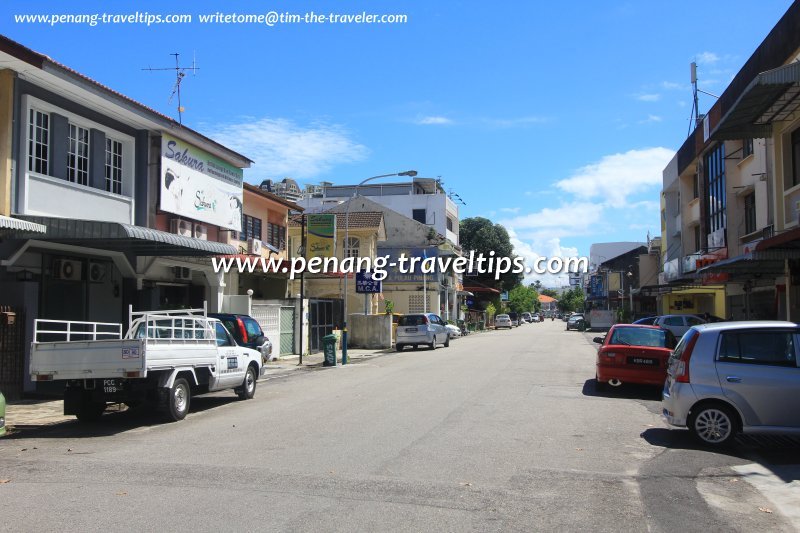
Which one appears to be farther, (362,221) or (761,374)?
(362,221)

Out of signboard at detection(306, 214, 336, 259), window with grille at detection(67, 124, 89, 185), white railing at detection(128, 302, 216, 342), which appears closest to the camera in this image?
white railing at detection(128, 302, 216, 342)

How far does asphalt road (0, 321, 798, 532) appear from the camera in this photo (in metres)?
5.98

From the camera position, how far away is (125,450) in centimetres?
919

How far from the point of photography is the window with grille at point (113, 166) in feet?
57.8

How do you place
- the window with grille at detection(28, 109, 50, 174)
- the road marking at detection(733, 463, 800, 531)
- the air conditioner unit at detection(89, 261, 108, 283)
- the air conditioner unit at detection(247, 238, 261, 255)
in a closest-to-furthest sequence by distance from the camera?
1. the road marking at detection(733, 463, 800, 531)
2. the window with grille at detection(28, 109, 50, 174)
3. the air conditioner unit at detection(89, 261, 108, 283)
4. the air conditioner unit at detection(247, 238, 261, 255)

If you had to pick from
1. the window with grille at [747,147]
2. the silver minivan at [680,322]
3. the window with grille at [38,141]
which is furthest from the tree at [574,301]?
the window with grille at [38,141]

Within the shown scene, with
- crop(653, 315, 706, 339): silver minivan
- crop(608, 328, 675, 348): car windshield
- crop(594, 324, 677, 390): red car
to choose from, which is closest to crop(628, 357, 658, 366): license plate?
crop(594, 324, 677, 390): red car

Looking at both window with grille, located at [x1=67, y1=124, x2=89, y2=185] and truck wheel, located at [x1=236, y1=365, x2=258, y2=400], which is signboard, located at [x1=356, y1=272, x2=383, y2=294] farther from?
truck wheel, located at [x1=236, y1=365, x2=258, y2=400]

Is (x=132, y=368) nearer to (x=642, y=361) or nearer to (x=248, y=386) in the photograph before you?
(x=248, y=386)

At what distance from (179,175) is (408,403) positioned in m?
10.5

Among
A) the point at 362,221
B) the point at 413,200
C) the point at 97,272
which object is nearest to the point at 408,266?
the point at 362,221

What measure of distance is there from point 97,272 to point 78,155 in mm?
3196

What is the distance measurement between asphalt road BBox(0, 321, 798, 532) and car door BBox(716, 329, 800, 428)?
586 mm

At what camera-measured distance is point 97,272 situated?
1784 cm
